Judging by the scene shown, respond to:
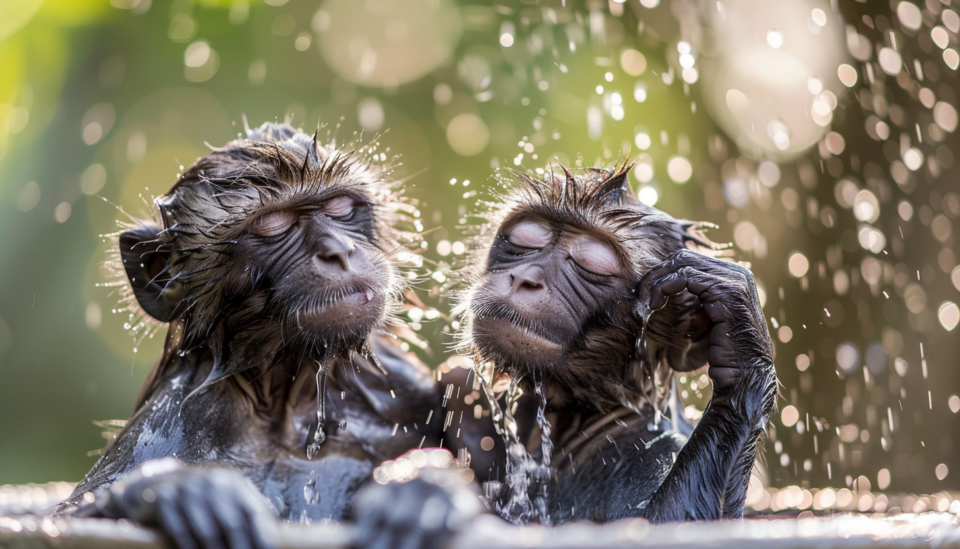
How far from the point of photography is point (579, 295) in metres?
2.66

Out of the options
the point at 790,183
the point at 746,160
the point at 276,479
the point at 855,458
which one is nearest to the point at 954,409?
the point at 855,458

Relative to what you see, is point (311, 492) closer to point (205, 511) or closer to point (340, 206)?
point (340, 206)

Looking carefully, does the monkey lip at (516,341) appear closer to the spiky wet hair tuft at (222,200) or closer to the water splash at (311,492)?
the spiky wet hair tuft at (222,200)

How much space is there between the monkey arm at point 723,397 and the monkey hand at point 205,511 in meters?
1.31

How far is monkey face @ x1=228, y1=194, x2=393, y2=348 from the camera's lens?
2568 millimetres

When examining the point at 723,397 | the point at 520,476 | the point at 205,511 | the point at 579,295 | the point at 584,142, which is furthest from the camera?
the point at 584,142

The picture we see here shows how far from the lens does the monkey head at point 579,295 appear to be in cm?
260

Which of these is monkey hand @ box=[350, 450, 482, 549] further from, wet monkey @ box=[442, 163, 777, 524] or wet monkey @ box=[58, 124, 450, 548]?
wet monkey @ box=[58, 124, 450, 548]

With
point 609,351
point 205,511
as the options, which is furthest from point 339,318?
point 205,511

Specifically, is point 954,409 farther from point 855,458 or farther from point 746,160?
point 746,160

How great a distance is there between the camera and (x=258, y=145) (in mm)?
2846

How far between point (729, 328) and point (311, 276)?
3.78ft

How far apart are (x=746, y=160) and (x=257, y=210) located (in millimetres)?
4256

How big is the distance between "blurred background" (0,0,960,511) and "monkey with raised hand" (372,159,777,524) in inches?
20.9
